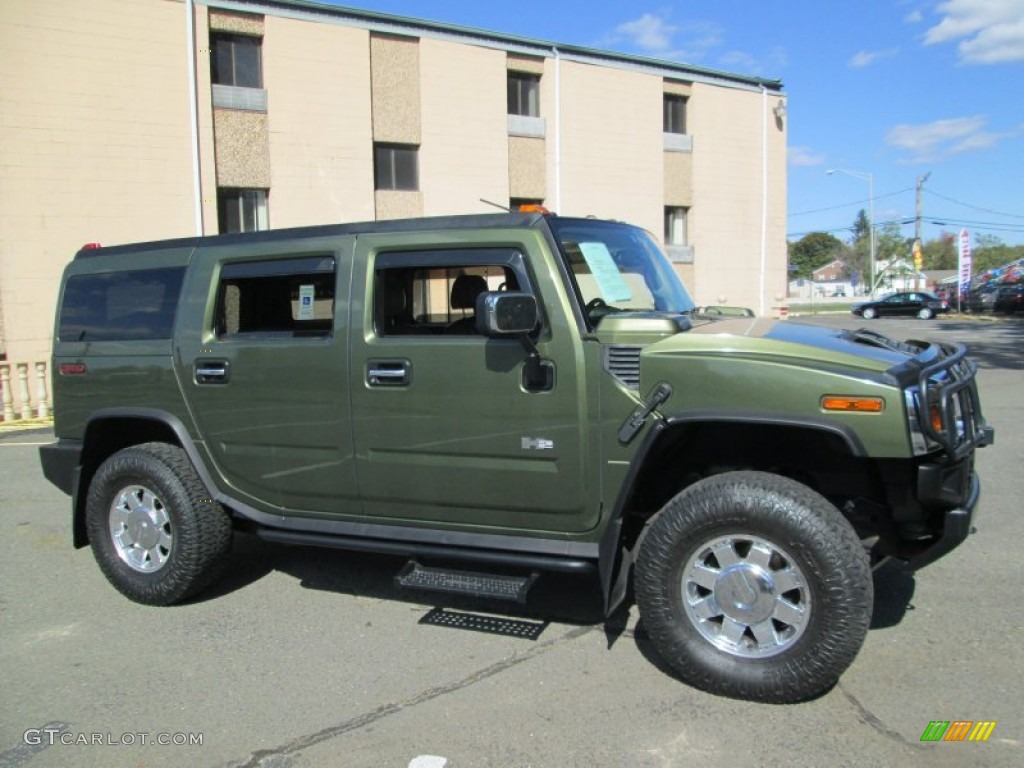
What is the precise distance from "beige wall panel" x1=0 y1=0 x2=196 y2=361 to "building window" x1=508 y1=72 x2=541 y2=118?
7.94m

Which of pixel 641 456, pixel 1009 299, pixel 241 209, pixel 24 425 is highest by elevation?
pixel 241 209

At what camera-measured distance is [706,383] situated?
133 inches

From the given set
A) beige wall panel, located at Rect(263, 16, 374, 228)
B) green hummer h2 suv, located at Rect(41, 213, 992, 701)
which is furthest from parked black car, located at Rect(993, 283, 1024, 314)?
green hummer h2 suv, located at Rect(41, 213, 992, 701)

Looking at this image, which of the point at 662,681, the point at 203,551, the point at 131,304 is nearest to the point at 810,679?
the point at 662,681

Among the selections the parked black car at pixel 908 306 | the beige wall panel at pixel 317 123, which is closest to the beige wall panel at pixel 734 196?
the beige wall panel at pixel 317 123

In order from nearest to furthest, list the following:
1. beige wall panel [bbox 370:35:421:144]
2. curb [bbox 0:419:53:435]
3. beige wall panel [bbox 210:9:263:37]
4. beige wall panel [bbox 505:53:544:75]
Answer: curb [bbox 0:419:53:435], beige wall panel [bbox 210:9:263:37], beige wall panel [bbox 370:35:421:144], beige wall panel [bbox 505:53:544:75]

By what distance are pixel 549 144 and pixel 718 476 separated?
1877 centimetres

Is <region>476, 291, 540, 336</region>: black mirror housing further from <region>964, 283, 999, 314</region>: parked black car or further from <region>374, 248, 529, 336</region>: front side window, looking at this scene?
<region>964, 283, 999, 314</region>: parked black car

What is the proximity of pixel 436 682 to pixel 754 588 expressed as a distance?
4.78 feet

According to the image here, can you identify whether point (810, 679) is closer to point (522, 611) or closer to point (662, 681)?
point (662, 681)

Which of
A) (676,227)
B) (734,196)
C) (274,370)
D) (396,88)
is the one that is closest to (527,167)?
(396,88)

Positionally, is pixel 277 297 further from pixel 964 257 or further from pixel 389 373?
pixel 964 257

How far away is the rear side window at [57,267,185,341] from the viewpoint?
4.67m

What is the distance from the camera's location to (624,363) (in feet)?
11.7
